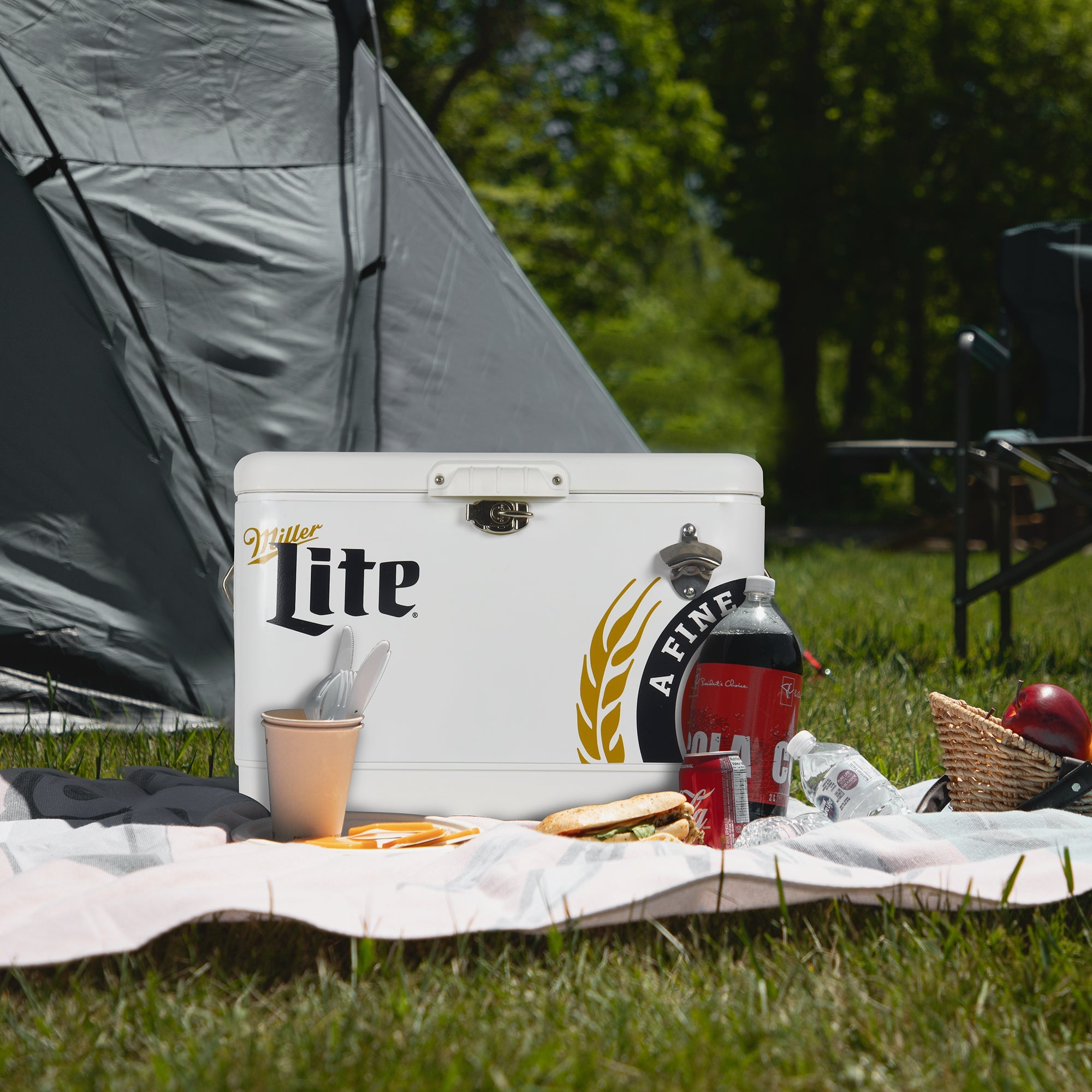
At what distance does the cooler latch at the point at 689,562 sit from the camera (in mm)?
1587

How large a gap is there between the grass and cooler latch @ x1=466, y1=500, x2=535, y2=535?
64cm

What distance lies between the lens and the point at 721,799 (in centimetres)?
146

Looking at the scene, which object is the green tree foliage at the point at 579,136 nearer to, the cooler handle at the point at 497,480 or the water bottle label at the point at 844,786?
the cooler handle at the point at 497,480

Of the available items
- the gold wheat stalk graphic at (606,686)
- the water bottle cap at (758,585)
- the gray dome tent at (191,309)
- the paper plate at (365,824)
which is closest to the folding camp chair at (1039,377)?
the gray dome tent at (191,309)

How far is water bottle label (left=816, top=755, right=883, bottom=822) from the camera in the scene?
159 cm

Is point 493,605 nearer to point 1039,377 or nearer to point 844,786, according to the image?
point 844,786

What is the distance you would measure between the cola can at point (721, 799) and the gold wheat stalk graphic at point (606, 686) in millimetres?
160

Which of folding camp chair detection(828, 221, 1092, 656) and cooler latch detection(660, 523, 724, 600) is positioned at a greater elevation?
folding camp chair detection(828, 221, 1092, 656)

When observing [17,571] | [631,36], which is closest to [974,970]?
[17,571]

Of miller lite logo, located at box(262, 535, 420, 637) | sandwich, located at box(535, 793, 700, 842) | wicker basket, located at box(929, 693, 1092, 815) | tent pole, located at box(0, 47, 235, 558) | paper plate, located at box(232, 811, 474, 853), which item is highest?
tent pole, located at box(0, 47, 235, 558)

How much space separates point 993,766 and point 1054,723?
10 cm

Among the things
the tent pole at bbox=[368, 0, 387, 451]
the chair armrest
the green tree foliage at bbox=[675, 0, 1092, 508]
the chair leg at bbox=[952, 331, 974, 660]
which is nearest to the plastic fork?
the tent pole at bbox=[368, 0, 387, 451]

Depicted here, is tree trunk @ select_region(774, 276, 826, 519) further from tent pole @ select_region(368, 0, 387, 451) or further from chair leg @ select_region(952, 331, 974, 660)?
tent pole @ select_region(368, 0, 387, 451)

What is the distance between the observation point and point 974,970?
1.06 metres
